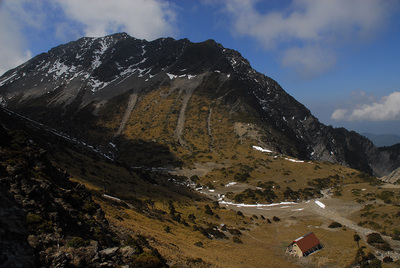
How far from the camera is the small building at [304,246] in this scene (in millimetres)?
37938

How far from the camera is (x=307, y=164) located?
107 m

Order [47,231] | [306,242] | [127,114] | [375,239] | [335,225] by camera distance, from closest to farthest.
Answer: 1. [47,231]
2. [306,242]
3. [375,239]
4. [335,225]
5. [127,114]

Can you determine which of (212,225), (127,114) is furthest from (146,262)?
(127,114)

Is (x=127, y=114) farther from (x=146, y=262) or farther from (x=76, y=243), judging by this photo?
(x=76, y=243)

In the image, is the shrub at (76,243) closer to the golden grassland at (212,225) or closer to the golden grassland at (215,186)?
the golden grassland at (215,186)

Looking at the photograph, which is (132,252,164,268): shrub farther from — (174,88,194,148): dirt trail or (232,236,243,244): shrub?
(174,88,194,148): dirt trail

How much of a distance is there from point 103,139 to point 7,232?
152m

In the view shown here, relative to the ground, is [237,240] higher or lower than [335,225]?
lower

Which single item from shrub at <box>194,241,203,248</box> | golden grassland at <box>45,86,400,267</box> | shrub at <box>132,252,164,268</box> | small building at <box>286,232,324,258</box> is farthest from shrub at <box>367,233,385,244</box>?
shrub at <box>132,252,164,268</box>

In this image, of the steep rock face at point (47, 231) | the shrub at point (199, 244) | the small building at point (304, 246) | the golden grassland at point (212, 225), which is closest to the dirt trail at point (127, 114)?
the golden grassland at point (212, 225)

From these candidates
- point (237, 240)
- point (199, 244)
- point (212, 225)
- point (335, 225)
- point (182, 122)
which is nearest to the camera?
point (199, 244)

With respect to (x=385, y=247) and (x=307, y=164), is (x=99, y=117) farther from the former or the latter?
(x=385, y=247)

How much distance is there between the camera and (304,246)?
38.5 m

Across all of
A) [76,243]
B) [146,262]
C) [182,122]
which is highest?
[182,122]
